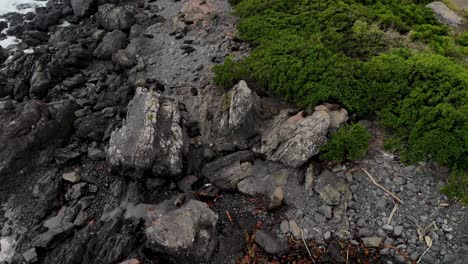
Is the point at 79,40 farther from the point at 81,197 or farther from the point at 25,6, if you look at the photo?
the point at 81,197

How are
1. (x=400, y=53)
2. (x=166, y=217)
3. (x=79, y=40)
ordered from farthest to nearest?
(x=79, y=40), (x=400, y=53), (x=166, y=217)

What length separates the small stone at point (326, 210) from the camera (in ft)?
33.1

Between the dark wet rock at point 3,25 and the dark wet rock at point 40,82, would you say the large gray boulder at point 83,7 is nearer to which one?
the dark wet rock at point 3,25

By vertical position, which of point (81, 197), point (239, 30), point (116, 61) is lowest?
point (81, 197)

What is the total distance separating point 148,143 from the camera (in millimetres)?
11070

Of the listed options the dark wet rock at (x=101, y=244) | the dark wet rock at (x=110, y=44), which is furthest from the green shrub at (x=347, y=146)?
the dark wet rock at (x=110, y=44)

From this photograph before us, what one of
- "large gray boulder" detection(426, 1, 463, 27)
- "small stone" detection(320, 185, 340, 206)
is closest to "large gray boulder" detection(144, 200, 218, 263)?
"small stone" detection(320, 185, 340, 206)

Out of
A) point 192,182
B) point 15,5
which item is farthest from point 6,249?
point 15,5

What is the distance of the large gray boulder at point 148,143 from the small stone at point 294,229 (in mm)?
3415

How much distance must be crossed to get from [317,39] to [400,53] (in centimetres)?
265

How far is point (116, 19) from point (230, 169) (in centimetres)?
1052

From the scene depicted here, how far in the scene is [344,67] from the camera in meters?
12.0

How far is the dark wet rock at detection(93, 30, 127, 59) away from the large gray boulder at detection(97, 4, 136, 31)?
81 cm

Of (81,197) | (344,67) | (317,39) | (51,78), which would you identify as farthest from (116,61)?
(344,67)
